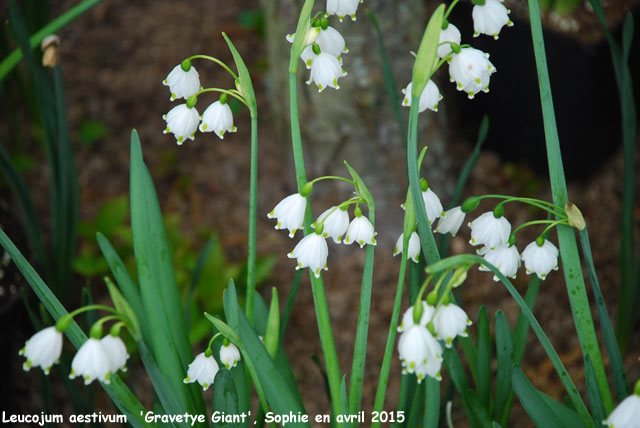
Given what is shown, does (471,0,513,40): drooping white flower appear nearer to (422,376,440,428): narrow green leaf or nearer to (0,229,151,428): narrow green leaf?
(422,376,440,428): narrow green leaf

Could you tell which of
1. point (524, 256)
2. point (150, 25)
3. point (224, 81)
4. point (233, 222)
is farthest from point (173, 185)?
point (524, 256)

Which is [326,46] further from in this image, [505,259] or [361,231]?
[505,259]

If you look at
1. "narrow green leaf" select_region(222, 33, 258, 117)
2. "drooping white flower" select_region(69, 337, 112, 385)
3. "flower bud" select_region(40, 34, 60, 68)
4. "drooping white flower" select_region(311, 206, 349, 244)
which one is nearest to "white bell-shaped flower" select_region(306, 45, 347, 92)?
"narrow green leaf" select_region(222, 33, 258, 117)

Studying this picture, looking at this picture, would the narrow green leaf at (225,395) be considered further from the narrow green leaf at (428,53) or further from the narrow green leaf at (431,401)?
the narrow green leaf at (428,53)

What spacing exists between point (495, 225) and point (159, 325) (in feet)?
2.32

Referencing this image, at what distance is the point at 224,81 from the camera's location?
3.14 meters

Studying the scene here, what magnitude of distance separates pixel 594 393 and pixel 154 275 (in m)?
0.90

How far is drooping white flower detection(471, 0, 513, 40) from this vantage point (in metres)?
1.03

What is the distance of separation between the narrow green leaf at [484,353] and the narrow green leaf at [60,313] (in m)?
0.71

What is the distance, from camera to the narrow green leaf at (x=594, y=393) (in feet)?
3.79

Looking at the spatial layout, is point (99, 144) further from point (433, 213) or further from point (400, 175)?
point (433, 213)

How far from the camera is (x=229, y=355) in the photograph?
46.2 inches

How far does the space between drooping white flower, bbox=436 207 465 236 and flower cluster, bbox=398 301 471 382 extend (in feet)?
0.74

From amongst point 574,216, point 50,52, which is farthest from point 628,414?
point 50,52
